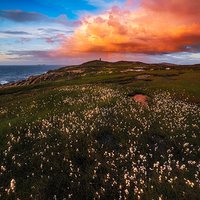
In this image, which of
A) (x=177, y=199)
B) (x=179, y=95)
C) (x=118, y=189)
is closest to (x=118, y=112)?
(x=118, y=189)

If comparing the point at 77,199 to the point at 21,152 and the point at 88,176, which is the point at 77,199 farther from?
the point at 21,152

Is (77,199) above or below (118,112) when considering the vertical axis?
below

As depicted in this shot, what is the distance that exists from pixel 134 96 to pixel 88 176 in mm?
16176

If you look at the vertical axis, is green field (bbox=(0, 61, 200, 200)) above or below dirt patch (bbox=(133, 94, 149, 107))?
below

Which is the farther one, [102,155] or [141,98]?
[141,98]

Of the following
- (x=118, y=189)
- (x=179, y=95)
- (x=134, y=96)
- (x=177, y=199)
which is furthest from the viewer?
(x=179, y=95)

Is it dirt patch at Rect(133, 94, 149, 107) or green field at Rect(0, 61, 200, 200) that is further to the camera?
dirt patch at Rect(133, 94, 149, 107)

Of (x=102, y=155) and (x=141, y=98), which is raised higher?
(x=141, y=98)

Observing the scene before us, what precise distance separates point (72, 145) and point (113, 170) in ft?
10.7

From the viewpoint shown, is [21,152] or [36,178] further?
[21,152]

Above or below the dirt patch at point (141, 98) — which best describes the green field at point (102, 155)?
below

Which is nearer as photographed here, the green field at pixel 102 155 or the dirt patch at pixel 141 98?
the green field at pixel 102 155

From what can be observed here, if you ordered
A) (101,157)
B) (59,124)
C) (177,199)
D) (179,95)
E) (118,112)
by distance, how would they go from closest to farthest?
(177,199)
(101,157)
(59,124)
(118,112)
(179,95)

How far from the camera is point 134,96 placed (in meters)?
28.4
